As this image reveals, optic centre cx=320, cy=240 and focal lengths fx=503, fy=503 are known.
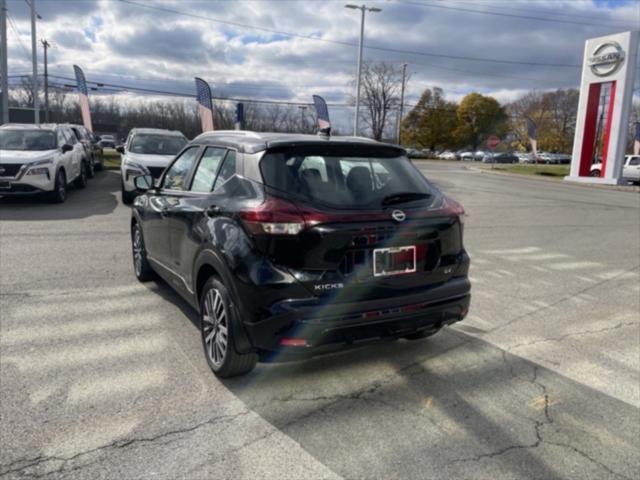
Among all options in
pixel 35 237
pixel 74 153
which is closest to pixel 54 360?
pixel 35 237

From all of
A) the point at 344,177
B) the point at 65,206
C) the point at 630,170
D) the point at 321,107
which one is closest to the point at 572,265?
the point at 344,177

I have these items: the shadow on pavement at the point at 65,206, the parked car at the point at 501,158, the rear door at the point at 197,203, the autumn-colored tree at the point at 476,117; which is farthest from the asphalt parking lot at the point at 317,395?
the autumn-colored tree at the point at 476,117

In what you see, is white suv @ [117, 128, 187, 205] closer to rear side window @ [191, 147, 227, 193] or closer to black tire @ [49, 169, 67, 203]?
black tire @ [49, 169, 67, 203]

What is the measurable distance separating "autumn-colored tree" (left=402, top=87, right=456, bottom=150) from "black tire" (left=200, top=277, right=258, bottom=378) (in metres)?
78.8

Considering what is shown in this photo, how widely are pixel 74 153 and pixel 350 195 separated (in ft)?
41.7

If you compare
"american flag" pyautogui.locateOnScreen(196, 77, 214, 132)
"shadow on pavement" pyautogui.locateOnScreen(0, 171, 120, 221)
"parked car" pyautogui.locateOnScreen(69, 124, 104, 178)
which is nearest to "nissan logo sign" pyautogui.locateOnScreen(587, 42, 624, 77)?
"american flag" pyautogui.locateOnScreen(196, 77, 214, 132)

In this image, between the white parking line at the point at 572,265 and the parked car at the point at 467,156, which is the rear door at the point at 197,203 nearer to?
the white parking line at the point at 572,265

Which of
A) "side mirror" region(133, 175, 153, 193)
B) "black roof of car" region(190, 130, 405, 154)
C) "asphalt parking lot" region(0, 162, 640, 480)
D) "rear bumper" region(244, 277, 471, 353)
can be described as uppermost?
"black roof of car" region(190, 130, 405, 154)

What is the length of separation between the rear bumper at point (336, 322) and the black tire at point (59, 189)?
10240 millimetres

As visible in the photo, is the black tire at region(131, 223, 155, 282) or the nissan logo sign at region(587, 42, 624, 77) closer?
the black tire at region(131, 223, 155, 282)

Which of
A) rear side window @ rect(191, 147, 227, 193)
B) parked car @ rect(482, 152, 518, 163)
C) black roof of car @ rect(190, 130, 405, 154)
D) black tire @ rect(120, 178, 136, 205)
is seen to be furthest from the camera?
parked car @ rect(482, 152, 518, 163)

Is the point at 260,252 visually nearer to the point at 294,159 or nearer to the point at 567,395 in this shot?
the point at 294,159

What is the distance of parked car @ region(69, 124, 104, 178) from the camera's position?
646 inches

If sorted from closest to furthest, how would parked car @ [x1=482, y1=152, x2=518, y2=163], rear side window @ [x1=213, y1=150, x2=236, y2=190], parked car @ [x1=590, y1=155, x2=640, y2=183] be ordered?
1. rear side window @ [x1=213, y1=150, x2=236, y2=190]
2. parked car @ [x1=590, y1=155, x2=640, y2=183]
3. parked car @ [x1=482, y1=152, x2=518, y2=163]
